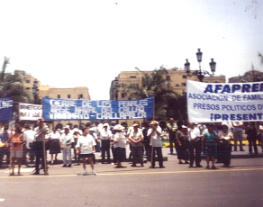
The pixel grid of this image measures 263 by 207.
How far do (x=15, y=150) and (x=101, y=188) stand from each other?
188 inches

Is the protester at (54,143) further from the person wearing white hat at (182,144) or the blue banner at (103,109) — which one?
the person wearing white hat at (182,144)

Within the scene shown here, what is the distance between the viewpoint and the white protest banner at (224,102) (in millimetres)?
12602

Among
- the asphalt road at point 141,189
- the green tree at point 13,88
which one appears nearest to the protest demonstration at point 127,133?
the asphalt road at point 141,189

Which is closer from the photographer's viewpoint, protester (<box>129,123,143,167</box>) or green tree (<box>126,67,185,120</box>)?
protester (<box>129,123,143,167</box>)

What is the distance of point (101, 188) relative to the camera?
8.22 m

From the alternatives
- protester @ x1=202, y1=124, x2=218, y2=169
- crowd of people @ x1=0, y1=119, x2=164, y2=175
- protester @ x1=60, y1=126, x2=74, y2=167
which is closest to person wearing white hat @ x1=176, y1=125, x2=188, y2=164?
crowd of people @ x1=0, y1=119, x2=164, y2=175

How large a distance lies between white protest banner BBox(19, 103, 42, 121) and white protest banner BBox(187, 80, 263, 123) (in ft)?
24.5

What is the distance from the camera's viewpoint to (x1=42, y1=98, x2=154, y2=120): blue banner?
14.5 meters

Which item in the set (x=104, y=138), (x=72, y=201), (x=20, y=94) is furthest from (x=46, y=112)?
(x=20, y=94)

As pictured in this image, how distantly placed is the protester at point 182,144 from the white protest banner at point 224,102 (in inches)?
54.3

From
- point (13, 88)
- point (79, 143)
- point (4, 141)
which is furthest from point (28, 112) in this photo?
point (13, 88)

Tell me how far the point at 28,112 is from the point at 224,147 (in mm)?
9001

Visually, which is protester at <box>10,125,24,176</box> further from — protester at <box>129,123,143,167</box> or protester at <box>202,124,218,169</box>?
protester at <box>202,124,218,169</box>

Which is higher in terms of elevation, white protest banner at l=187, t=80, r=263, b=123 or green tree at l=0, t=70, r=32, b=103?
green tree at l=0, t=70, r=32, b=103
